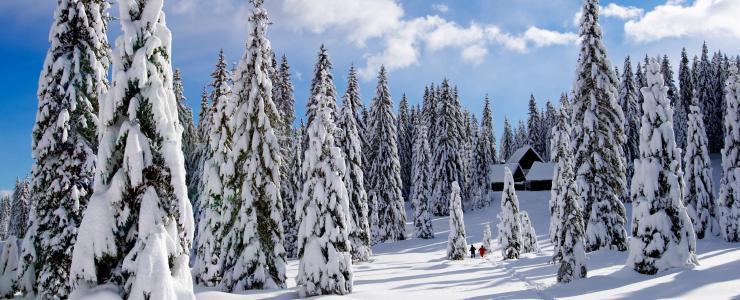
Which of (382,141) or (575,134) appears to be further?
(382,141)

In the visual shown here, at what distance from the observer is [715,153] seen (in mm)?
77500

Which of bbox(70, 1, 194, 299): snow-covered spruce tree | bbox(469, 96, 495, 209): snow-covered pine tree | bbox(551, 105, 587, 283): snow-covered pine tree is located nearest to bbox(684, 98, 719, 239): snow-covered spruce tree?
bbox(551, 105, 587, 283): snow-covered pine tree

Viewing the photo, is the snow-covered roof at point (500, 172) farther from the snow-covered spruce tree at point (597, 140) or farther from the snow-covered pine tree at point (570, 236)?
the snow-covered pine tree at point (570, 236)

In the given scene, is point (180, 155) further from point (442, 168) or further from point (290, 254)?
point (442, 168)

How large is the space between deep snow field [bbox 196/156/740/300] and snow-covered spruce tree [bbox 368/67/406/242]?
1213cm

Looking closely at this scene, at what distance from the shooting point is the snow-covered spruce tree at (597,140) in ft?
93.6

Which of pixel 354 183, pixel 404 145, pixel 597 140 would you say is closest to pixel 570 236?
pixel 597 140

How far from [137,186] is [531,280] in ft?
68.5

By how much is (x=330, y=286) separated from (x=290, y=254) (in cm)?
2733

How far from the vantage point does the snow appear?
1714 cm

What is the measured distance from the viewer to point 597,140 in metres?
29.0

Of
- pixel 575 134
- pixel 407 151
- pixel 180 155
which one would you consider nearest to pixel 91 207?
pixel 180 155

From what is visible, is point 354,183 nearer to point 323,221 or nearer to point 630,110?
point 323,221

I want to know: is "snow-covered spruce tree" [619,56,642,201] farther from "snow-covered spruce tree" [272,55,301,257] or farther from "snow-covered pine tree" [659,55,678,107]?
"snow-covered spruce tree" [272,55,301,257]
